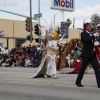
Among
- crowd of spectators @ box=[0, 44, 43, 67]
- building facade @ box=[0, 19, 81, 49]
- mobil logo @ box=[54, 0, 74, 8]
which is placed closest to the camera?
crowd of spectators @ box=[0, 44, 43, 67]

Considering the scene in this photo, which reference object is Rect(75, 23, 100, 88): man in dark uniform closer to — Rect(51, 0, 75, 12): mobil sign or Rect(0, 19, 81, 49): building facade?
Rect(51, 0, 75, 12): mobil sign

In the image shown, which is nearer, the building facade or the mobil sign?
the mobil sign

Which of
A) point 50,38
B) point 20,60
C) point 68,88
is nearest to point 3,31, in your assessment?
point 20,60

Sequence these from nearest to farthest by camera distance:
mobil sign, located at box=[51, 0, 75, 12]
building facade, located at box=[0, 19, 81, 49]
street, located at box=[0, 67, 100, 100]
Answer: street, located at box=[0, 67, 100, 100] < mobil sign, located at box=[51, 0, 75, 12] < building facade, located at box=[0, 19, 81, 49]

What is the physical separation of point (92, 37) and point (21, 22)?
4161 centimetres

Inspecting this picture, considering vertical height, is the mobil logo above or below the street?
above

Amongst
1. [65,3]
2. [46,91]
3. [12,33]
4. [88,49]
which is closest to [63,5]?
[65,3]

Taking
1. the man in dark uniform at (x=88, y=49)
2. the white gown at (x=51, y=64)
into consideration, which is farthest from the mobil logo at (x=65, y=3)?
the man in dark uniform at (x=88, y=49)

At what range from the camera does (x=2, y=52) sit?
27000 millimetres

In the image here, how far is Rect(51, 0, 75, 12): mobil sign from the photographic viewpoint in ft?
96.6

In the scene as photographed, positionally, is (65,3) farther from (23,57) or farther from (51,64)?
(51,64)

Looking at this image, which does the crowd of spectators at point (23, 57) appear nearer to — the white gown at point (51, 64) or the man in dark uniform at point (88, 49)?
the white gown at point (51, 64)

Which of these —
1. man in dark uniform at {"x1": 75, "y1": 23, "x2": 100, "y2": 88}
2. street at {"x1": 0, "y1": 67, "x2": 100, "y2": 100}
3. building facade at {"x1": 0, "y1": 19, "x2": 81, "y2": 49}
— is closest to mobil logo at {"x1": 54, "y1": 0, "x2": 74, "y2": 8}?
building facade at {"x1": 0, "y1": 19, "x2": 81, "y2": 49}

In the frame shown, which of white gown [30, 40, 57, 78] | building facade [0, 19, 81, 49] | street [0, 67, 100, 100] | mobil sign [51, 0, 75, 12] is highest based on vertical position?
mobil sign [51, 0, 75, 12]
